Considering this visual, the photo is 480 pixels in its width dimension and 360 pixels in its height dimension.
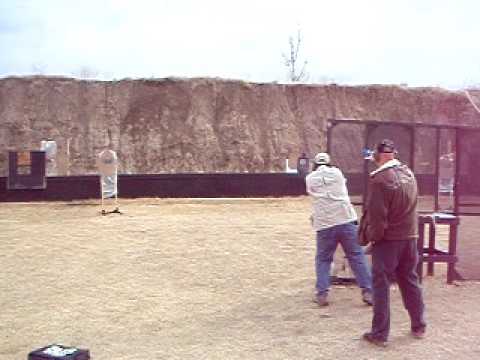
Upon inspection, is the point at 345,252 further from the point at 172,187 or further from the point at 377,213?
the point at 172,187

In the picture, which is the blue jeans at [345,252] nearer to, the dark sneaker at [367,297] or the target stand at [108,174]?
the dark sneaker at [367,297]

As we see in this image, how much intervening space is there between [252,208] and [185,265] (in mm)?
8441

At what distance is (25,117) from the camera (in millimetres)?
33625

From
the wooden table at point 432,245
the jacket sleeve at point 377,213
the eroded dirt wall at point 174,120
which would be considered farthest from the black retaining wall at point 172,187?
the jacket sleeve at point 377,213

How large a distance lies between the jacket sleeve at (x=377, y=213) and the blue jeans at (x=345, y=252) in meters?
1.31

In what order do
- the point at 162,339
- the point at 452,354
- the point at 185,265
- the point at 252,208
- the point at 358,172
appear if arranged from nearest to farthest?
1. the point at 452,354
2. the point at 162,339
3. the point at 358,172
4. the point at 185,265
5. the point at 252,208

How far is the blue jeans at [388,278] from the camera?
18.6 ft

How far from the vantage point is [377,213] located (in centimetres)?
557

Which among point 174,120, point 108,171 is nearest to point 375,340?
point 108,171

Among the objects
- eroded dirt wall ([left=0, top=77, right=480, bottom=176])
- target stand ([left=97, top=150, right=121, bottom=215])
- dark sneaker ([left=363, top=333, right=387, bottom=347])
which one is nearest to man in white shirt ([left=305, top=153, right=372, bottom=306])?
dark sneaker ([left=363, top=333, right=387, bottom=347])

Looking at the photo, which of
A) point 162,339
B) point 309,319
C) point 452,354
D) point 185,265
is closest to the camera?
point 452,354

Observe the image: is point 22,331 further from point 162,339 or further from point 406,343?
point 406,343

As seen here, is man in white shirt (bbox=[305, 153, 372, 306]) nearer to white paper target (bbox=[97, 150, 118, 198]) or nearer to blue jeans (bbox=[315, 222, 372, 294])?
blue jeans (bbox=[315, 222, 372, 294])

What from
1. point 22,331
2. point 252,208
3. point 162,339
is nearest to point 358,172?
point 162,339
